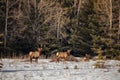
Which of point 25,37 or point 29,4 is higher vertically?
point 29,4

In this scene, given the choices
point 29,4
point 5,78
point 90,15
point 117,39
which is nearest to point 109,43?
point 117,39

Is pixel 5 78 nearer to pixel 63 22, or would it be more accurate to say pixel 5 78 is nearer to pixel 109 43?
pixel 109 43

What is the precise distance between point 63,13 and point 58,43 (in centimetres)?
378

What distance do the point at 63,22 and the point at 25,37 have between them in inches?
201

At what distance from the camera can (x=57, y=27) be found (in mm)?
48031

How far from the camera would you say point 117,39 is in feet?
141

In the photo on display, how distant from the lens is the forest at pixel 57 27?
43375 mm

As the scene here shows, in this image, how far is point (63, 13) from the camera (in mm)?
48219

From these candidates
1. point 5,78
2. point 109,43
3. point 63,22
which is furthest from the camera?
point 63,22

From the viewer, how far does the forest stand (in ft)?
142

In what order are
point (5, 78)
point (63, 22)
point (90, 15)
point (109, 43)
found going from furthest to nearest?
point (63, 22) < point (90, 15) < point (109, 43) < point (5, 78)

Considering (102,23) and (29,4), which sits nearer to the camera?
(102,23)

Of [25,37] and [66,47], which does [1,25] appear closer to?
[25,37]

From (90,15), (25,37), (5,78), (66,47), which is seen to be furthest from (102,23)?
(5,78)
